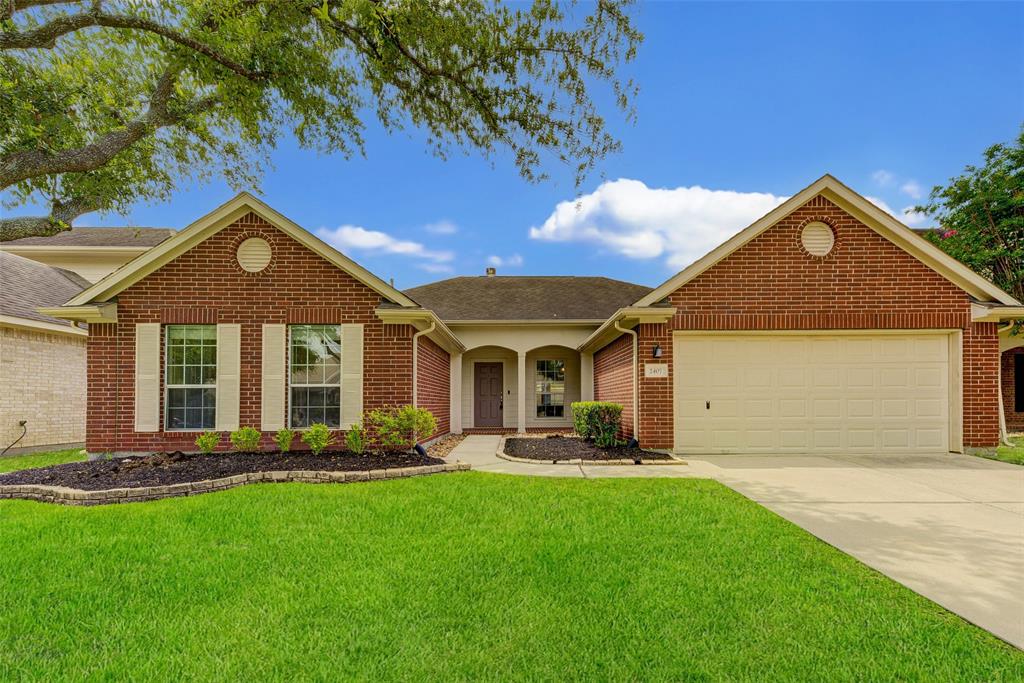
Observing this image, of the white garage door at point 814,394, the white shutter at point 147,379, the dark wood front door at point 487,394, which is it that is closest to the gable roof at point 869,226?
the white garage door at point 814,394

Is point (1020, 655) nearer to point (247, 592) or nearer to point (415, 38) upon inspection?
point (247, 592)

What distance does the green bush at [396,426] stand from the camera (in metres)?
9.02

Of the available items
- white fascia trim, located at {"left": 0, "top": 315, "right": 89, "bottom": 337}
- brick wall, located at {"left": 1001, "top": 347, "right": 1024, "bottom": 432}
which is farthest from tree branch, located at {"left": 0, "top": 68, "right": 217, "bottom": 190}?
brick wall, located at {"left": 1001, "top": 347, "right": 1024, "bottom": 432}

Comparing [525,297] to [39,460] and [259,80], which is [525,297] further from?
[39,460]

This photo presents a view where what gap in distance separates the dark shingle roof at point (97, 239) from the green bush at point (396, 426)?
47.4 feet

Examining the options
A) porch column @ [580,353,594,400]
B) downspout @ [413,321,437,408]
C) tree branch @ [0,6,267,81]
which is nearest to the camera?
tree branch @ [0,6,267,81]

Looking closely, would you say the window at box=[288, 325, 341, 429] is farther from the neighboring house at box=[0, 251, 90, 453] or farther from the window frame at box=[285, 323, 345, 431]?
the neighboring house at box=[0, 251, 90, 453]

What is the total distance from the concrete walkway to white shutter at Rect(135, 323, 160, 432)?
5.64 metres

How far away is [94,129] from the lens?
10.8 m

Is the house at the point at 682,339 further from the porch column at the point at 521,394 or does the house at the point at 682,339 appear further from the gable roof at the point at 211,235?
the porch column at the point at 521,394

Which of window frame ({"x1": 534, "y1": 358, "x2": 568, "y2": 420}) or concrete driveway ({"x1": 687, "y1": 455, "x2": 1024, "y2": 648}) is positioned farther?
window frame ({"x1": 534, "y1": 358, "x2": 568, "y2": 420})

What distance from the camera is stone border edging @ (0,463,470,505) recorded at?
6355 millimetres

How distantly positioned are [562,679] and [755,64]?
11.0 meters

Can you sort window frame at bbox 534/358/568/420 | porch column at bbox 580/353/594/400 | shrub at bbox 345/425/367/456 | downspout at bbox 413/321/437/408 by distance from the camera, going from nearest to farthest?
shrub at bbox 345/425/367/456, downspout at bbox 413/321/437/408, porch column at bbox 580/353/594/400, window frame at bbox 534/358/568/420
